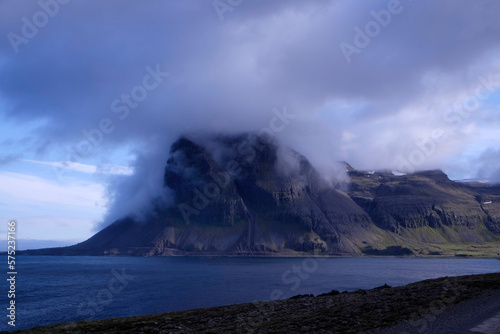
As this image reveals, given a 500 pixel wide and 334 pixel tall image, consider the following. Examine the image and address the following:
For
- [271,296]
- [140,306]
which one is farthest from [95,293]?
[271,296]

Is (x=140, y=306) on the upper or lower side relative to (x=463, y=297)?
lower

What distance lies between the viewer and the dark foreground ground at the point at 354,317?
37.1 meters

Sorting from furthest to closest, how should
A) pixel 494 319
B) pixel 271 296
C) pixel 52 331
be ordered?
pixel 271 296, pixel 52 331, pixel 494 319

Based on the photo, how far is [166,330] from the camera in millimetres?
45250

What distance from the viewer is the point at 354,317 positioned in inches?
1661

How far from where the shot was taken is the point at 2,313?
83688mm

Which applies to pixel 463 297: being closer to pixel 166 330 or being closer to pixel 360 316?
pixel 360 316

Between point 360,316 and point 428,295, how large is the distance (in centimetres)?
1784

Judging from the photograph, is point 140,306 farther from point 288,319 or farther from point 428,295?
point 428,295

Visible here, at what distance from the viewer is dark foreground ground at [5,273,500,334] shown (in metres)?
37.1

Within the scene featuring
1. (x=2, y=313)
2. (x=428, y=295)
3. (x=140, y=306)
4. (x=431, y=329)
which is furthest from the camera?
(x=140, y=306)

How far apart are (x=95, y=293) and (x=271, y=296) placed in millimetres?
50383

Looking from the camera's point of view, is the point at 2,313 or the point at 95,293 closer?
the point at 2,313

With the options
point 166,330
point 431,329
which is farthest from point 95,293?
point 431,329
